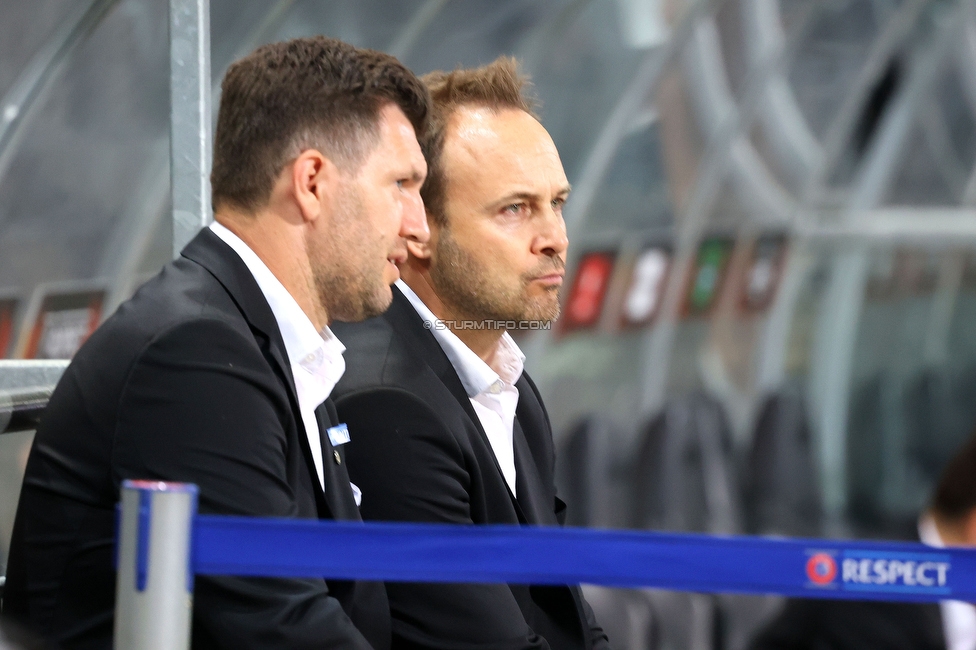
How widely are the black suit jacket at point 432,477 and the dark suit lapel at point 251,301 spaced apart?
0.27m

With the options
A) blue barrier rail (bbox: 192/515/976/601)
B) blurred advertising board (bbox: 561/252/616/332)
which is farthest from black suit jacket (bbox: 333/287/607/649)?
blurred advertising board (bbox: 561/252/616/332)

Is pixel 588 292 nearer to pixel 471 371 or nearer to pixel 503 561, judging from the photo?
pixel 471 371

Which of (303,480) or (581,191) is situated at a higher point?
(581,191)

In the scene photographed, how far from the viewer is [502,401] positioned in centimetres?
267

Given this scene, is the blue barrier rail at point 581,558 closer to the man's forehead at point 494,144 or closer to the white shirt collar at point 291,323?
the white shirt collar at point 291,323

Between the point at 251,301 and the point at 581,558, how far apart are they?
62 centimetres

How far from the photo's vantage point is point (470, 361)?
8.51 ft

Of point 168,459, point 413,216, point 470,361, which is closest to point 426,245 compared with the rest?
point 470,361

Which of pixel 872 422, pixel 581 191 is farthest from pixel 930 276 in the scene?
pixel 581 191

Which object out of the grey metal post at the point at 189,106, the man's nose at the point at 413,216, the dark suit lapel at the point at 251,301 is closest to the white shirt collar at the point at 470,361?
the man's nose at the point at 413,216

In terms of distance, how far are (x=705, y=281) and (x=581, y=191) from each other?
3.00 feet

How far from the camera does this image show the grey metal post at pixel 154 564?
166 cm

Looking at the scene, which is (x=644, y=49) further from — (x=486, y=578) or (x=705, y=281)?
(x=486, y=578)

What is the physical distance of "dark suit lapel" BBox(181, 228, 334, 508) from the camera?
78.7 inches
